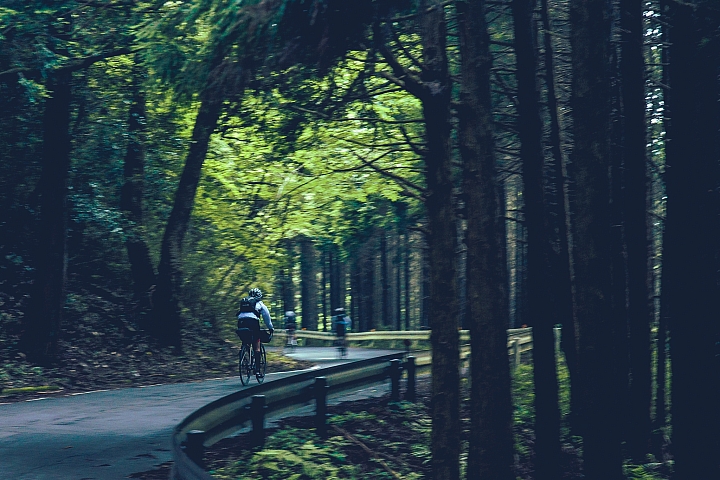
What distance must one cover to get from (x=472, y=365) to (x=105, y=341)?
14354 mm

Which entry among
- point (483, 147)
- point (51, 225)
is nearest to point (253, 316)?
point (51, 225)

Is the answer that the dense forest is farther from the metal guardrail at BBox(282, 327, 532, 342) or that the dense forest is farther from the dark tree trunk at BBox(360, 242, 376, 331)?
the dark tree trunk at BBox(360, 242, 376, 331)

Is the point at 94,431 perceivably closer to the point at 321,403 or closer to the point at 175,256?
the point at 321,403

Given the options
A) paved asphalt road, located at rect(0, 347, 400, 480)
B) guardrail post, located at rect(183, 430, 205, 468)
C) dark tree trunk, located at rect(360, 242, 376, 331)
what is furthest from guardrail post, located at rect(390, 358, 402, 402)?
dark tree trunk, located at rect(360, 242, 376, 331)

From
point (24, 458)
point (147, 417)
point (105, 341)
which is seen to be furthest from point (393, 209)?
point (24, 458)

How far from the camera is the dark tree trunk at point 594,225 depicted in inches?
453

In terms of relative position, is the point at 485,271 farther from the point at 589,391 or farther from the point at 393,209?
the point at 393,209

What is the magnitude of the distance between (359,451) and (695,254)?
19.1 ft

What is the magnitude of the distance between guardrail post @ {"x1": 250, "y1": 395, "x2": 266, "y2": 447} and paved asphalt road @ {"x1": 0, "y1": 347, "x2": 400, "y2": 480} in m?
1.13

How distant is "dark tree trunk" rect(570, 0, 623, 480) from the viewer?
11516mm

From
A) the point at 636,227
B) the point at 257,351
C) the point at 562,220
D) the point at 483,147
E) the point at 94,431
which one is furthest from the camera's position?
the point at 257,351

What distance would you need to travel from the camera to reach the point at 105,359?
22.1 m

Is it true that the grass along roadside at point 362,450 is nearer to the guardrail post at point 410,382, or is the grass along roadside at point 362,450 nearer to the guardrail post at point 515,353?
the guardrail post at point 410,382

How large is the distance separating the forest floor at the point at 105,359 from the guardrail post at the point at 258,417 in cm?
774
